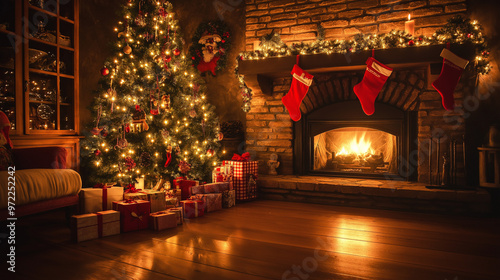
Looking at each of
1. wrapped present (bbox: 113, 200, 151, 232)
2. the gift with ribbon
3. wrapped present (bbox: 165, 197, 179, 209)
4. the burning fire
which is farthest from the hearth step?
the gift with ribbon

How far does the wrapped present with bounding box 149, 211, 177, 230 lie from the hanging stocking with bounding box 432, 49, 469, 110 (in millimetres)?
2435

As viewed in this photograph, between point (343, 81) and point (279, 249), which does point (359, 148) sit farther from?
point (279, 249)

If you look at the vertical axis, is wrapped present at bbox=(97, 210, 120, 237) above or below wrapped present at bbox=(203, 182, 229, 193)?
below

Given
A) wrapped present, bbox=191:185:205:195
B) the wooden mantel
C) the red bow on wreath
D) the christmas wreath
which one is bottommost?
wrapped present, bbox=191:185:205:195

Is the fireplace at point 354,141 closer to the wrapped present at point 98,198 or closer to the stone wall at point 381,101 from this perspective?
the stone wall at point 381,101

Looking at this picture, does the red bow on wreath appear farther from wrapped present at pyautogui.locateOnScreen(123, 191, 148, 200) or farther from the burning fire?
wrapped present at pyautogui.locateOnScreen(123, 191, 148, 200)

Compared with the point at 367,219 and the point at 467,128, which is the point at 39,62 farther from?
the point at 467,128

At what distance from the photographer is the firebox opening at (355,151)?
136 inches

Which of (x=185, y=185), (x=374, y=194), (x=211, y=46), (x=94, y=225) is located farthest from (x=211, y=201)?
(x=211, y=46)

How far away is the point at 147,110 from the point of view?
3.38 m

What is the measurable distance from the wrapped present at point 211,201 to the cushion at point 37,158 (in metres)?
1.15

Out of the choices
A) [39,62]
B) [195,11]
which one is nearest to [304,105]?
[195,11]

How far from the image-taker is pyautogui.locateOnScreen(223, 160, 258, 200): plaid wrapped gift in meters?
3.29

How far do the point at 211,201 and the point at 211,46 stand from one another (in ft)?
7.00
